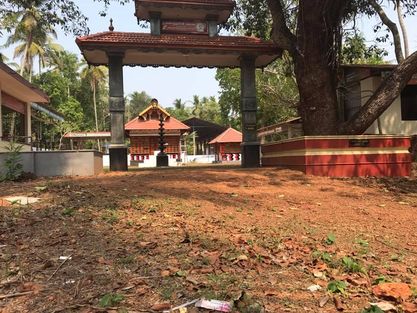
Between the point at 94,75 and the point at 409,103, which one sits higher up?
the point at 94,75

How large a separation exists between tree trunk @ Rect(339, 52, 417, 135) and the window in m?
5.84

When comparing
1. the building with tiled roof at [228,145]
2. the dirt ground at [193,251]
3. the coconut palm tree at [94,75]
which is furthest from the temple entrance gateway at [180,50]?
the coconut palm tree at [94,75]

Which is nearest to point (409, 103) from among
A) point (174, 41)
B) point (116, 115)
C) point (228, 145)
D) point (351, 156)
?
point (351, 156)

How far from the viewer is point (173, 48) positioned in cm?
1362

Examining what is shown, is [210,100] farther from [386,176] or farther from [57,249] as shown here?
[57,249]

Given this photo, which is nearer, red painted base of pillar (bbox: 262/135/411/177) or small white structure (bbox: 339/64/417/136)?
red painted base of pillar (bbox: 262/135/411/177)

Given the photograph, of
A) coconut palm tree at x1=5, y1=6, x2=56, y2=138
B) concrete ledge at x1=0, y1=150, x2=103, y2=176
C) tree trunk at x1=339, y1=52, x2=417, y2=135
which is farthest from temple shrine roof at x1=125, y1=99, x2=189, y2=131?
tree trunk at x1=339, y1=52, x2=417, y2=135

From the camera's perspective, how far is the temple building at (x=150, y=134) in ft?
116

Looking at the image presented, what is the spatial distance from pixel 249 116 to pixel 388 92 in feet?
14.8

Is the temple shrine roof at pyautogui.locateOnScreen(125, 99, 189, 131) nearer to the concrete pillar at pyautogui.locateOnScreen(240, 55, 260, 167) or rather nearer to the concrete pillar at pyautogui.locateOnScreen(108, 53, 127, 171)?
the concrete pillar at pyautogui.locateOnScreen(240, 55, 260, 167)

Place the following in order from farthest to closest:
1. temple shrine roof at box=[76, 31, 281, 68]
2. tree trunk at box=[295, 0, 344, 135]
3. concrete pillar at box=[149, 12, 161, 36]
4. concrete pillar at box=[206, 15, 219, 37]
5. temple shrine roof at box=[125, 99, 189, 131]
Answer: temple shrine roof at box=[125, 99, 189, 131] < concrete pillar at box=[206, 15, 219, 37] < concrete pillar at box=[149, 12, 161, 36] < temple shrine roof at box=[76, 31, 281, 68] < tree trunk at box=[295, 0, 344, 135]

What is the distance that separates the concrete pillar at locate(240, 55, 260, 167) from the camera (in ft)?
48.0

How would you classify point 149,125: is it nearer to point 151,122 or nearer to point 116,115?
point 151,122

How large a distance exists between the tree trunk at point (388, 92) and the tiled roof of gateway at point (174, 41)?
3.86 meters
